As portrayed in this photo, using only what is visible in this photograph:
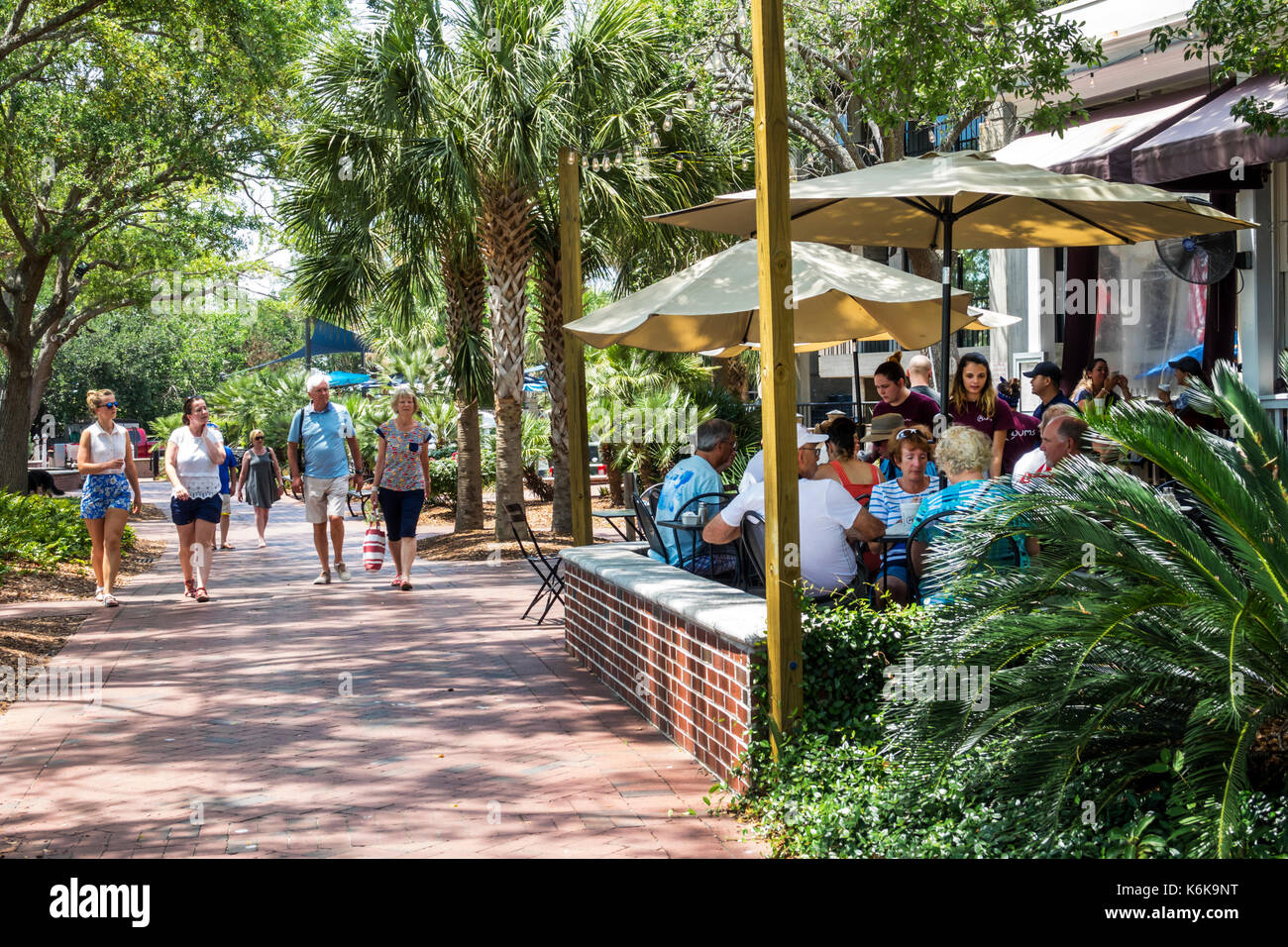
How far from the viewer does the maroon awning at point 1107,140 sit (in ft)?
38.8

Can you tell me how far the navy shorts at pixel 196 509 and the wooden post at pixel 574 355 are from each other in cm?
413

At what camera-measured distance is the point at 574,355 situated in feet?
29.9

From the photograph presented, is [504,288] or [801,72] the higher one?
[801,72]

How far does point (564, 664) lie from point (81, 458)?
5.32 meters

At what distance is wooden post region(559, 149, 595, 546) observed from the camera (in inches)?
355

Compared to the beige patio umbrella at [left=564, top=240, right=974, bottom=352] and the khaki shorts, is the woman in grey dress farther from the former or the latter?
the beige patio umbrella at [left=564, top=240, right=974, bottom=352]

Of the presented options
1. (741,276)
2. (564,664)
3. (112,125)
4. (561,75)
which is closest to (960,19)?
(741,276)

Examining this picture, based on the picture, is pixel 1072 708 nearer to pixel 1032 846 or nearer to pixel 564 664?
pixel 1032 846

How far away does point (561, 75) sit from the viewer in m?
14.7

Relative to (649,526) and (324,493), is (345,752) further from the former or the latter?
(324,493)

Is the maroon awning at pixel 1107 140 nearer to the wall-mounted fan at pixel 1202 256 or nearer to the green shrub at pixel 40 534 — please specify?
the wall-mounted fan at pixel 1202 256

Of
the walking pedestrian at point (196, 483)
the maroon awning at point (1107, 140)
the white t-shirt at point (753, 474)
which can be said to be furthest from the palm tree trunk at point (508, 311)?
the white t-shirt at point (753, 474)

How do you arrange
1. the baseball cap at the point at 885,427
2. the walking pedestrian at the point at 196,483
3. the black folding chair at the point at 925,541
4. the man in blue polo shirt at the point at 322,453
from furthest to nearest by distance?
1. the man in blue polo shirt at the point at 322,453
2. the walking pedestrian at the point at 196,483
3. the baseball cap at the point at 885,427
4. the black folding chair at the point at 925,541

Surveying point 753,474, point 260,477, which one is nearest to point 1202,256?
point 753,474
